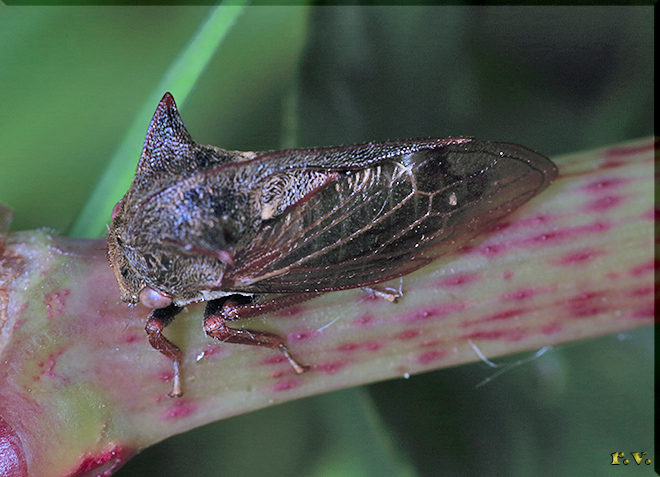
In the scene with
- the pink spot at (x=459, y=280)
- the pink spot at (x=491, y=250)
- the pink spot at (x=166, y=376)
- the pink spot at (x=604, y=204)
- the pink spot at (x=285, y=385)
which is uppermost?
the pink spot at (x=604, y=204)

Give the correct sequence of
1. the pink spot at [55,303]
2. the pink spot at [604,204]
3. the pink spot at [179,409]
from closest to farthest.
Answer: the pink spot at [55,303] → the pink spot at [179,409] → the pink spot at [604,204]

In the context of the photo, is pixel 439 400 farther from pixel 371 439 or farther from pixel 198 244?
pixel 198 244

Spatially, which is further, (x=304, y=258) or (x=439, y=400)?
(x=439, y=400)

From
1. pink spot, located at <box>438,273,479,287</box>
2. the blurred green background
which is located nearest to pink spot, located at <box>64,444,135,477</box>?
the blurred green background

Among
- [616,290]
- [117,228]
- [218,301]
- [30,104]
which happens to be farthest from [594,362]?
[30,104]

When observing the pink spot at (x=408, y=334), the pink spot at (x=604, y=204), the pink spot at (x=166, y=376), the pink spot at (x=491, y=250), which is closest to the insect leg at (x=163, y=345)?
the pink spot at (x=166, y=376)

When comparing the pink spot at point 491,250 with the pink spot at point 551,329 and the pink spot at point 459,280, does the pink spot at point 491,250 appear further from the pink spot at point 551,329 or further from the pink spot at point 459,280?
the pink spot at point 551,329
